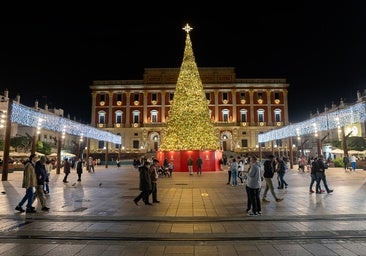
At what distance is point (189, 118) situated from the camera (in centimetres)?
2580

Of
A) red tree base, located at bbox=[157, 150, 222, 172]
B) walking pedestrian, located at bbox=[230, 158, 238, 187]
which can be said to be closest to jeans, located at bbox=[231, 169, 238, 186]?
walking pedestrian, located at bbox=[230, 158, 238, 187]

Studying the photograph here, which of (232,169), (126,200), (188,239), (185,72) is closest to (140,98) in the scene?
(185,72)

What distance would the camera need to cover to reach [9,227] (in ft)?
21.5

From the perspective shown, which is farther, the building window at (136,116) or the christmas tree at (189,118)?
the building window at (136,116)

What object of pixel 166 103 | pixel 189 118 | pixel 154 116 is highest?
pixel 166 103

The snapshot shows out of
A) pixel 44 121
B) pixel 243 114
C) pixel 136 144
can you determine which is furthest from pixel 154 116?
pixel 44 121

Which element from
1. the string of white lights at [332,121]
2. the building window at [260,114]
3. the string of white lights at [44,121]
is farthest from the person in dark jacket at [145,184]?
the building window at [260,114]

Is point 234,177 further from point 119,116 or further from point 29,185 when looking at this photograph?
point 119,116

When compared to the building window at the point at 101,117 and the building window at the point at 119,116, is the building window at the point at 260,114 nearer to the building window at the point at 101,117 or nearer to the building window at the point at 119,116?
the building window at the point at 119,116

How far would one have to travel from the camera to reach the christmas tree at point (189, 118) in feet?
84.7

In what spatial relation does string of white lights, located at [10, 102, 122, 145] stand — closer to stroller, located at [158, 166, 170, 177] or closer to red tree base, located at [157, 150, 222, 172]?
red tree base, located at [157, 150, 222, 172]

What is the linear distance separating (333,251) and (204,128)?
70.3ft

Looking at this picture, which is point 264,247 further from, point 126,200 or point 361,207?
point 126,200

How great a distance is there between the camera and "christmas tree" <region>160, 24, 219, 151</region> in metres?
25.8
